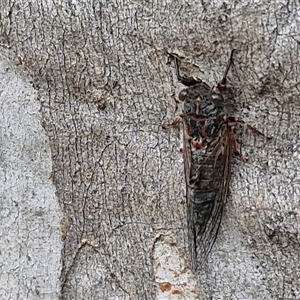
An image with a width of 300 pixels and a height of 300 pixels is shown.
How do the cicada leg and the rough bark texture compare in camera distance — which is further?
the cicada leg

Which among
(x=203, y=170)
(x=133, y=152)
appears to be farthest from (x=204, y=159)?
(x=133, y=152)

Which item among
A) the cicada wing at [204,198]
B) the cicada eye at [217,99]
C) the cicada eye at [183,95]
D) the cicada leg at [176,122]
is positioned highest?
the cicada eye at [217,99]

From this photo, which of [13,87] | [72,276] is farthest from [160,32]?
[72,276]

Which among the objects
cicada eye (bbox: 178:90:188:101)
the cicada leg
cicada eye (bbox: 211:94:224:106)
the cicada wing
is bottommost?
the cicada wing

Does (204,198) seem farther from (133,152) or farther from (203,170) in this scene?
(133,152)

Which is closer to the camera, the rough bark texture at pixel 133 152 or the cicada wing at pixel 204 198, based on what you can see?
the rough bark texture at pixel 133 152

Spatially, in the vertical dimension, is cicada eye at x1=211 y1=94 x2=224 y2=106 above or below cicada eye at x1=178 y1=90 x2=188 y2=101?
above
